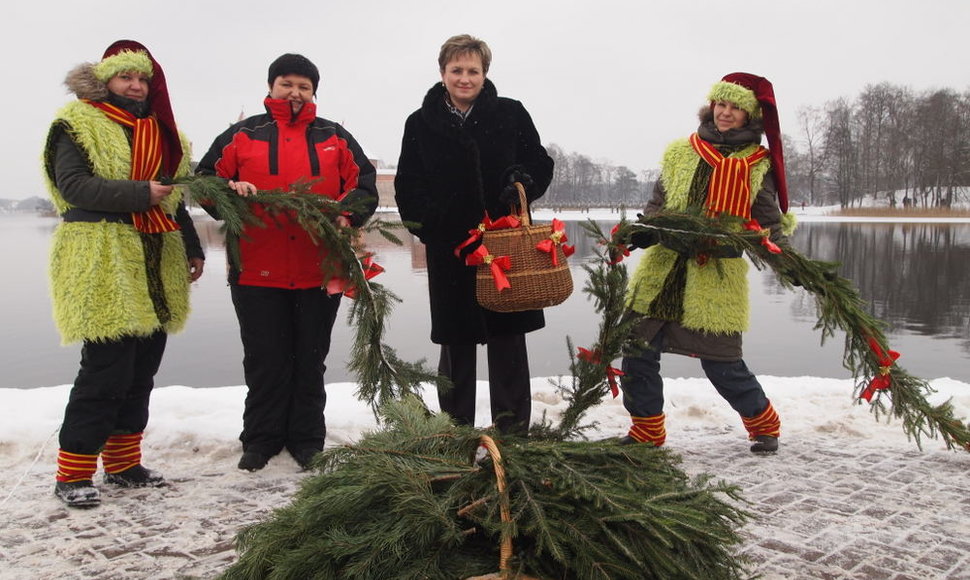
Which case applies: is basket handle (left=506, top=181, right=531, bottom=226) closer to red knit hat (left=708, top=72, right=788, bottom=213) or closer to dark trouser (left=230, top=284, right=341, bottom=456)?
dark trouser (left=230, top=284, right=341, bottom=456)

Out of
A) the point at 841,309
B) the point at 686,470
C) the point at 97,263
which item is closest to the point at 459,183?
the point at 97,263

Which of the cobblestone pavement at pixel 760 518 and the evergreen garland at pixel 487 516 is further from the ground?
the evergreen garland at pixel 487 516

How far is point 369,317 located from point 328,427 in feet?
4.42

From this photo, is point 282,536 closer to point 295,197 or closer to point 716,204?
point 295,197

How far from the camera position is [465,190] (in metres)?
4.38

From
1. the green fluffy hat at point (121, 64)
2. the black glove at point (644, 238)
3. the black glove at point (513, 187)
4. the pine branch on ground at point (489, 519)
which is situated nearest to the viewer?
the pine branch on ground at point (489, 519)

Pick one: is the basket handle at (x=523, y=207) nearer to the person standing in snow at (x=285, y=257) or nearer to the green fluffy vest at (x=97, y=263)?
the person standing in snow at (x=285, y=257)

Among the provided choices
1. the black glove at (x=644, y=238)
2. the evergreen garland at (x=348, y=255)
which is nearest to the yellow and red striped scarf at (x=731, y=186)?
the black glove at (x=644, y=238)

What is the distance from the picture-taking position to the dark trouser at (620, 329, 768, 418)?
4.55 meters

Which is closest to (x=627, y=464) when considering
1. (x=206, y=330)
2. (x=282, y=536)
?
(x=282, y=536)

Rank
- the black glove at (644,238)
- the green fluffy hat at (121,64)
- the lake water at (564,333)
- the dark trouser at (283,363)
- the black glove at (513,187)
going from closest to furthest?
1. the green fluffy hat at (121,64)
2. the black glove at (513,187)
3. the black glove at (644,238)
4. the dark trouser at (283,363)
5. the lake water at (564,333)

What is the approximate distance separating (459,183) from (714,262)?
153 centimetres

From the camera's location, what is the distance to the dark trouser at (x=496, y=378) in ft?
14.8

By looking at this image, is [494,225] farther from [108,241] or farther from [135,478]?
[135,478]
